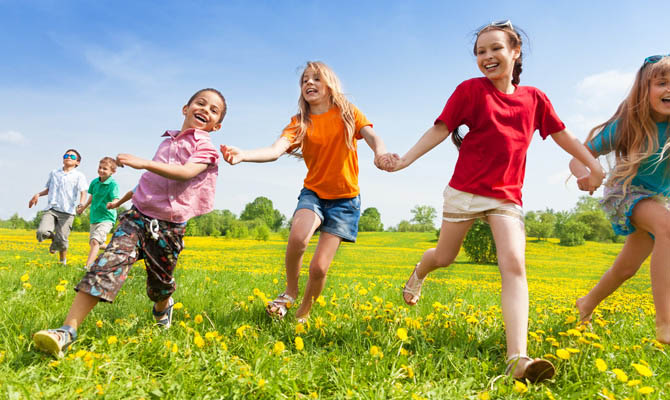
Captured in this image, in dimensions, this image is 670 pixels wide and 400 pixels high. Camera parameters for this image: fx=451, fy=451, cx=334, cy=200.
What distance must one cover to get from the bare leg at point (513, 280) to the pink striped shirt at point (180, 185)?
2.07 meters

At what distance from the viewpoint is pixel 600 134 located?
374 centimetres

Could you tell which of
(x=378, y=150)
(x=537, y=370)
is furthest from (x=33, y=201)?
(x=537, y=370)

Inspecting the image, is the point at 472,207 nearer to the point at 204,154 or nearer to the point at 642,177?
the point at 642,177

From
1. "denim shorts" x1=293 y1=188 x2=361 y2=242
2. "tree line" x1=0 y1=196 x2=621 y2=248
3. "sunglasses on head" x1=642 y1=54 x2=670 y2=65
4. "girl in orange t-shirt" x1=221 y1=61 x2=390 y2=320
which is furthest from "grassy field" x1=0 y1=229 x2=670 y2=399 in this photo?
"tree line" x1=0 y1=196 x2=621 y2=248

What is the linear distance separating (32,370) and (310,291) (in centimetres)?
193

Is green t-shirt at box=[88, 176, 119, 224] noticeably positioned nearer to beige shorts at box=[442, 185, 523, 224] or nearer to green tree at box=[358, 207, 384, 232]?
beige shorts at box=[442, 185, 523, 224]

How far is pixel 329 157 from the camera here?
3.76 m

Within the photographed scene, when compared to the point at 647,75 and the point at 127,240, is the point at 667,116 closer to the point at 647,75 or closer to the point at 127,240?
the point at 647,75

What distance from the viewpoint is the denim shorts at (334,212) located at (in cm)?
370

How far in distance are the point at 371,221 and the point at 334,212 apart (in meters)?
74.2

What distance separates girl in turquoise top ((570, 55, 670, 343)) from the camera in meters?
3.39

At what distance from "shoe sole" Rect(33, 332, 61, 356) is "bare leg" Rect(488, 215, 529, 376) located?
104 inches

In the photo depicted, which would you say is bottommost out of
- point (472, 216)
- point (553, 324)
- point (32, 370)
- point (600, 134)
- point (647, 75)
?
point (32, 370)

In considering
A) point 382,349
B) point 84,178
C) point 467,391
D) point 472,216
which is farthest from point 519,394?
point 84,178
